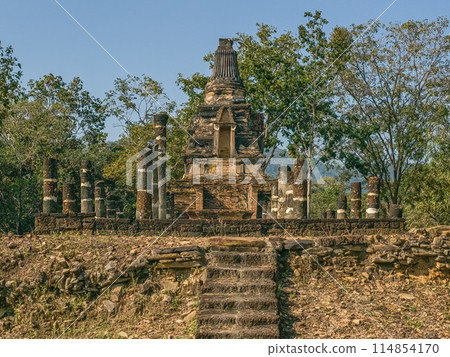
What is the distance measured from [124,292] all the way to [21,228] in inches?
749

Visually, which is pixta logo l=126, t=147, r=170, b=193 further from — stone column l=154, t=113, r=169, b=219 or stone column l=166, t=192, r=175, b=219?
stone column l=166, t=192, r=175, b=219

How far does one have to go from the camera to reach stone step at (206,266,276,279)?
11.0m

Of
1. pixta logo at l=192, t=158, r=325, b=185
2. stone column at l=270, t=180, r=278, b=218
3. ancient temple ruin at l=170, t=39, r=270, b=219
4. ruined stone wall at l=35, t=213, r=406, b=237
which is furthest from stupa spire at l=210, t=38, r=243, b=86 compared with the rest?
ruined stone wall at l=35, t=213, r=406, b=237

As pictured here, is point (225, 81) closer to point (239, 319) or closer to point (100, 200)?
point (100, 200)

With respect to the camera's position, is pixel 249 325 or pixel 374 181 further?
pixel 374 181

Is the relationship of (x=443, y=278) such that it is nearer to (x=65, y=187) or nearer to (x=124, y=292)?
(x=124, y=292)

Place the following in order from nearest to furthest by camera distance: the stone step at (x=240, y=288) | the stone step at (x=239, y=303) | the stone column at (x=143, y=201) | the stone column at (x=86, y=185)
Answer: the stone step at (x=239, y=303)
the stone step at (x=240, y=288)
the stone column at (x=143, y=201)
the stone column at (x=86, y=185)

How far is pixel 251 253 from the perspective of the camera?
11516mm

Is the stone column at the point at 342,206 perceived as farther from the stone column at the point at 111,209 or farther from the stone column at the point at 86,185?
the stone column at the point at 86,185

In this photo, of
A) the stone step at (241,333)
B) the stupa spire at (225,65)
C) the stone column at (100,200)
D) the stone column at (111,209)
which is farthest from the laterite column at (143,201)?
the stupa spire at (225,65)

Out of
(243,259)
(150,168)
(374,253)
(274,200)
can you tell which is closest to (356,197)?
(274,200)

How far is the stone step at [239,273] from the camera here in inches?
432

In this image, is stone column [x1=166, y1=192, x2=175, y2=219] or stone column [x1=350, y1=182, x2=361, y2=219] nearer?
stone column [x1=350, y1=182, x2=361, y2=219]

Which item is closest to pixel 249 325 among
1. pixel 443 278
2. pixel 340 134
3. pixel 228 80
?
pixel 443 278
